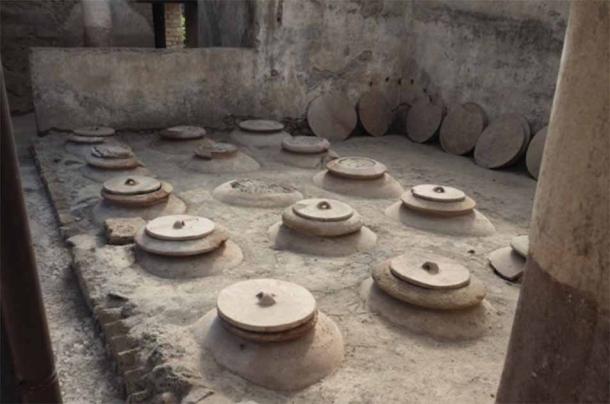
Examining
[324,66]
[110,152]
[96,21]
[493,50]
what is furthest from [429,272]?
[96,21]

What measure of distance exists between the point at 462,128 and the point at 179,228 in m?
5.87

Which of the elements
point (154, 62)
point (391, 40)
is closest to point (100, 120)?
point (154, 62)

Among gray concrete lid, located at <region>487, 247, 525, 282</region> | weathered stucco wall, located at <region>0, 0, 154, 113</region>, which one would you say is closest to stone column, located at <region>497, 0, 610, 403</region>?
gray concrete lid, located at <region>487, 247, 525, 282</region>

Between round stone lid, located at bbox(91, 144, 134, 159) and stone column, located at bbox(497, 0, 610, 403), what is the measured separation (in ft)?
20.3

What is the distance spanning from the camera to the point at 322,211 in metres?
5.68

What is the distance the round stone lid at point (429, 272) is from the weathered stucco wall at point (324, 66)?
4589mm

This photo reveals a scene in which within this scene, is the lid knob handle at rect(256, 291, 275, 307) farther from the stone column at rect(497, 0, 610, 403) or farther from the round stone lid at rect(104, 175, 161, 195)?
the round stone lid at rect(104, 175, 161, 195)

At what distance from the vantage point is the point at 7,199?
4.19ft

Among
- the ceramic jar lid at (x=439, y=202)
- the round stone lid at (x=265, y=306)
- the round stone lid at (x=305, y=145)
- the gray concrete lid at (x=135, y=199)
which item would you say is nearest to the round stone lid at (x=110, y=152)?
the gray concrete lid at (x=135, y=199)

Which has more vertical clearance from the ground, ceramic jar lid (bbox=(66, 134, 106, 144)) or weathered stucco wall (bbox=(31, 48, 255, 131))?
weathered stucco wall (bbox=(31, 48, 255, 131))

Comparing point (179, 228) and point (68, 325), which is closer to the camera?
point (68, 325)

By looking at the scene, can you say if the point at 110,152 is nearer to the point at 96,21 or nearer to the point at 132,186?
the point at 132,186

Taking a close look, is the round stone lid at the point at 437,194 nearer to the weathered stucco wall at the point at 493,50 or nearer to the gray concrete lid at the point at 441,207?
the gray concrete lid at the point at 441,207

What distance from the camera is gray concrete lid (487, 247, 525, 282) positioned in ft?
16.8
